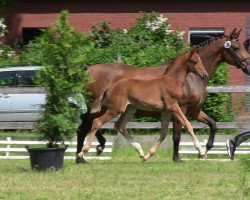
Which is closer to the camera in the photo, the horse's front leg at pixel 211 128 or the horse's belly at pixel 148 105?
the horse's belly at pixel 148 105

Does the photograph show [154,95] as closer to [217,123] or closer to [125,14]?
[217,123]

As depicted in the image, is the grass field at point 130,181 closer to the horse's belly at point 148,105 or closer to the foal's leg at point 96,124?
the foal's leg at point 96,124

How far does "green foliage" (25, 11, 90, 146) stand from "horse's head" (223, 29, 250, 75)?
141 inches

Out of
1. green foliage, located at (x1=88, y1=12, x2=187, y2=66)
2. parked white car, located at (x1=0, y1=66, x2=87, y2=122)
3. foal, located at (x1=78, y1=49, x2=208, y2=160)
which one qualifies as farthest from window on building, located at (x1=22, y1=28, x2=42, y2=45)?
foal, located at (x1=78, y1=49, x2=208, y2=160)

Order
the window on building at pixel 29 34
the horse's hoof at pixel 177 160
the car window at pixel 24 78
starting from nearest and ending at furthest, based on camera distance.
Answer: the horse's hoof at pixel 177 160, the car window at pixel 24 78, the window on building at pixel 29 34

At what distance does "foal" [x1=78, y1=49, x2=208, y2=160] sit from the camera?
49.2ft

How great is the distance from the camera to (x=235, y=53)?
16438mm

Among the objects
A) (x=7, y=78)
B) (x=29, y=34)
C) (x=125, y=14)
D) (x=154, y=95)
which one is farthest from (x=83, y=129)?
(x=29, y=34)

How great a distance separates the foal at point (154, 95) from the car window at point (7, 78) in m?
5.74

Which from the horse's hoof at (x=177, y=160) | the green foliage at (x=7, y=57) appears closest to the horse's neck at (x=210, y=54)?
the horse's hoof at (x=177, y=160)

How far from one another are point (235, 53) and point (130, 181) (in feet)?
15.8

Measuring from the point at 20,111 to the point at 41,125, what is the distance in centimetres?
715

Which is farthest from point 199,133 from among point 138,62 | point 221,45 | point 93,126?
point 93,126

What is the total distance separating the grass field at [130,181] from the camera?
11.1 meters
